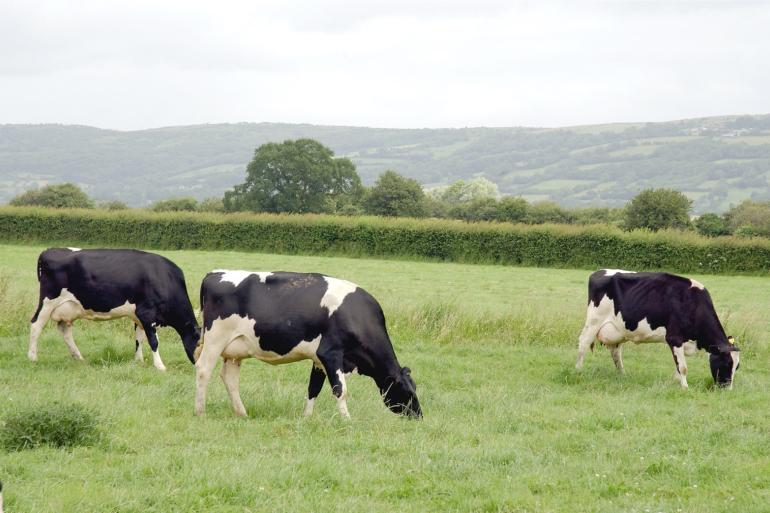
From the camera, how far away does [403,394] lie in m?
10.9

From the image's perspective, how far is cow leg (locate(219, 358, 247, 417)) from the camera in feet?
35.2

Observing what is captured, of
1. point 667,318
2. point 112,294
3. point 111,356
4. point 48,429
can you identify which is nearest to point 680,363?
point 667,318

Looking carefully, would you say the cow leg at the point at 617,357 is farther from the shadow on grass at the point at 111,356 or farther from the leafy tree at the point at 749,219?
the leafy tree at the point at 749,219

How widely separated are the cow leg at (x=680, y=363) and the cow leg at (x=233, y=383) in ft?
24.9

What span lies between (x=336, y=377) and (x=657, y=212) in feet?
169

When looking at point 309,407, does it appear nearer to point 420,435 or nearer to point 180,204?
point 420,435

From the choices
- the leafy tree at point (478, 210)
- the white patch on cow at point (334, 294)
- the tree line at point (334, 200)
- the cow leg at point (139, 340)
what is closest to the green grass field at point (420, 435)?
the cow leg at point (139, 340)

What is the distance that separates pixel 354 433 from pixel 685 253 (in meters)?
39.7

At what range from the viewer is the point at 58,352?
1526cm

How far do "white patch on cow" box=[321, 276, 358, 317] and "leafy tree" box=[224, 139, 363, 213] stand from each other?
2712 inches

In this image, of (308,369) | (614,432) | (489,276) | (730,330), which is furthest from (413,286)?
(614,432)

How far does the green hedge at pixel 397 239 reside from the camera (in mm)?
45656

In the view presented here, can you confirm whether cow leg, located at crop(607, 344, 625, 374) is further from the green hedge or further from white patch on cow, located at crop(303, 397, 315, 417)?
the green hedge

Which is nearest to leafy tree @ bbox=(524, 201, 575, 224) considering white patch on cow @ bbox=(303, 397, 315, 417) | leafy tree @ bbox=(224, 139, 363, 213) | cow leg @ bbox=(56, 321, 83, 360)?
leafy tree @ bbox=(224, 139, 363, 213)
